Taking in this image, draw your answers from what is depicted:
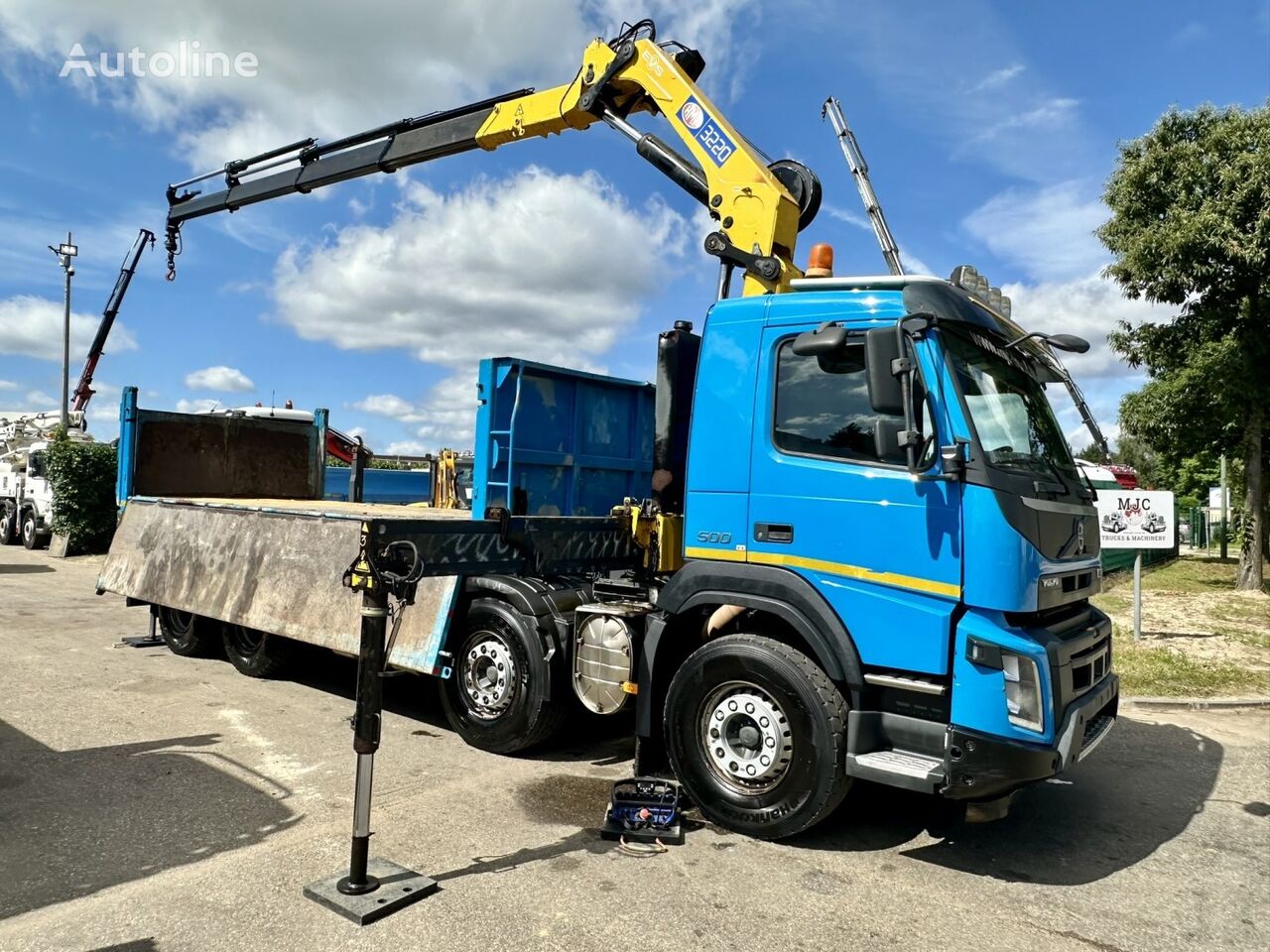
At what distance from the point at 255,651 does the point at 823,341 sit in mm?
6028

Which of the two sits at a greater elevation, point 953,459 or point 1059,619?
point 953,459

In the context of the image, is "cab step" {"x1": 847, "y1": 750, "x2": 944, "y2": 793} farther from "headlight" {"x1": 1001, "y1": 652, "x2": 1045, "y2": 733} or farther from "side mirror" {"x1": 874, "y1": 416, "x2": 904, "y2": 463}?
"side mirror" {"x1": 874, "y1": 416, "x2": 904, "y2": 463}

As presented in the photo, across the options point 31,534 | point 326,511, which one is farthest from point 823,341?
point 31,534

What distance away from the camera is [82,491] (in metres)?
18.7

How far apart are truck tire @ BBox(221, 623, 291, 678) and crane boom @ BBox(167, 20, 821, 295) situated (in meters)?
4.79

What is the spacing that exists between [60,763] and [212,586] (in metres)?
2.53

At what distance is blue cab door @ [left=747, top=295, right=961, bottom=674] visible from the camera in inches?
157

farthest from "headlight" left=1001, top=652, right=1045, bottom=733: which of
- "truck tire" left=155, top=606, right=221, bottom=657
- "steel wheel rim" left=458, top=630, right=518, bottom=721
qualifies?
"truck tire" left=155, top=606, right=221, bottom=657

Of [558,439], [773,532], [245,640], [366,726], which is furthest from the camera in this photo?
[245,640]

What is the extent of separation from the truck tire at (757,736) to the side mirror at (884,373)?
1.31 metres

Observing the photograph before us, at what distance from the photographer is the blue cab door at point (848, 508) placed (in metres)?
3.98

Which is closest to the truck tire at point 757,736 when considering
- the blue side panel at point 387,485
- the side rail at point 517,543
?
the side rail at point 517,543

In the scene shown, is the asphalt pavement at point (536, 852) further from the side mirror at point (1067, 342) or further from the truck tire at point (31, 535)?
the truck tire at point (31, 535)

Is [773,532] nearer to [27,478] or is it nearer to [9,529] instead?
[27,478]
